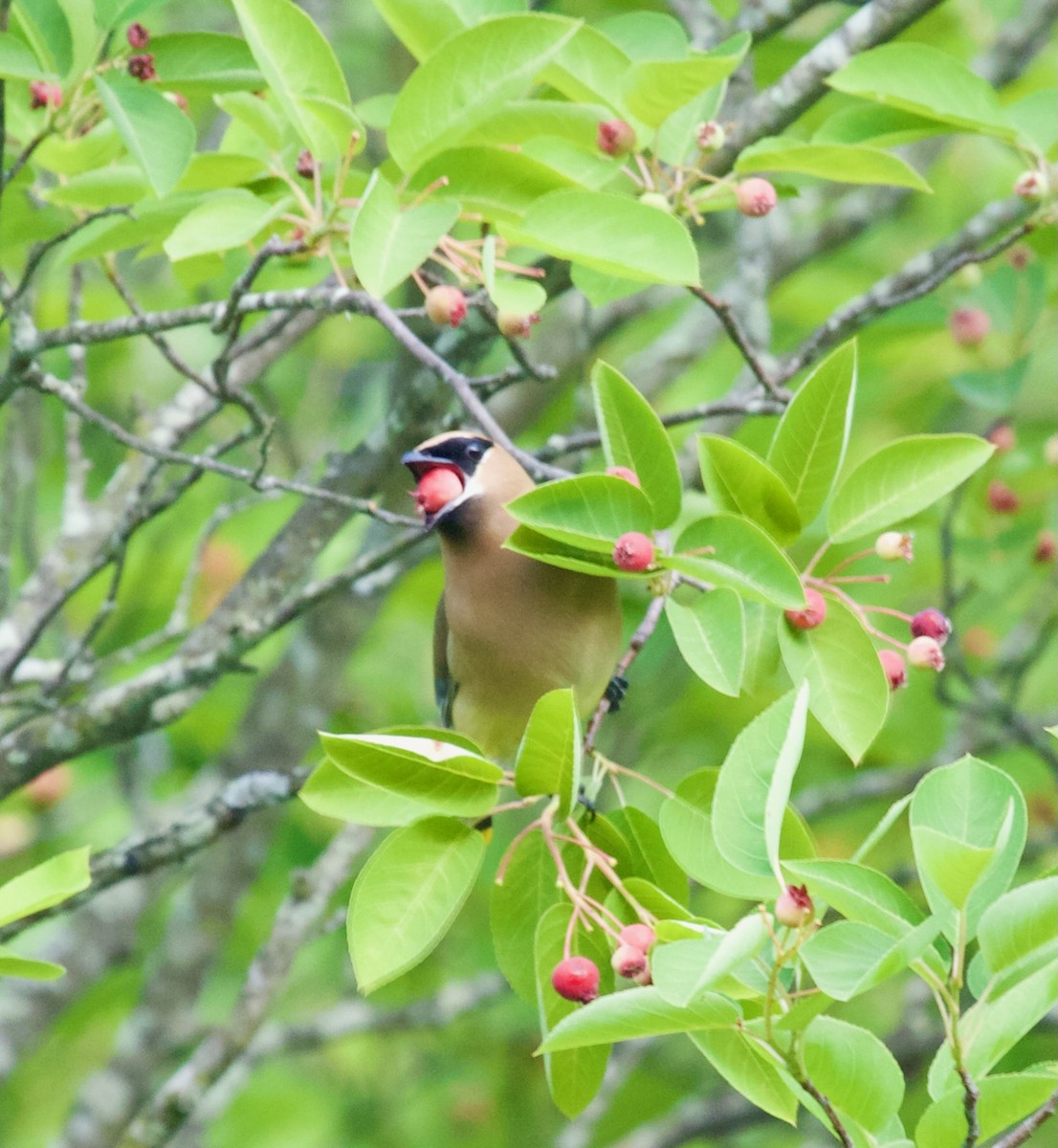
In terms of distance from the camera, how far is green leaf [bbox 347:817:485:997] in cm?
204

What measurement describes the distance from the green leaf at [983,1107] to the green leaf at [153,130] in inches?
68.4

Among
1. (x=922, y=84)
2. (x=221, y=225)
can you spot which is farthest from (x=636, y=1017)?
(x=922, y=84)

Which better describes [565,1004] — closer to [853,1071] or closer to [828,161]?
[853,1071]

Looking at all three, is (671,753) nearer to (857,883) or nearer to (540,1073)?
(540,1073)

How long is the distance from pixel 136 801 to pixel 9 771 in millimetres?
1642

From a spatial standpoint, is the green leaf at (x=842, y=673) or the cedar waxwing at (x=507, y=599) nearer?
the green leaf at (x=842, y=673)

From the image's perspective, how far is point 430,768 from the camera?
6.63 ft

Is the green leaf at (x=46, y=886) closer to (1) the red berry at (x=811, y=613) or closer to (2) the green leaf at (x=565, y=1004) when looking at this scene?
(2) the green leaf at (x=565, y=1004)

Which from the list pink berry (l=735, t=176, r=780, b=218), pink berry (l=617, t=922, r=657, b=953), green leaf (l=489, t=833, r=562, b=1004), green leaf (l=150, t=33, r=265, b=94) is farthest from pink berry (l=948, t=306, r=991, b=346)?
pink berry (l=617, t=922, r=657, b=953)

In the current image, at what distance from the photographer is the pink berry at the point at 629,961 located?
196 centimetres

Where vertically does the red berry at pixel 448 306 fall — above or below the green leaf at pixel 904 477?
above

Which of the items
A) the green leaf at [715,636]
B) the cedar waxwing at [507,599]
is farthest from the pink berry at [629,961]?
the cedar waxwing at [507,599]

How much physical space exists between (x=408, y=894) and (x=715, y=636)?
53cm

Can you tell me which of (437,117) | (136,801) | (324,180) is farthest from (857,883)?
(136,801)
